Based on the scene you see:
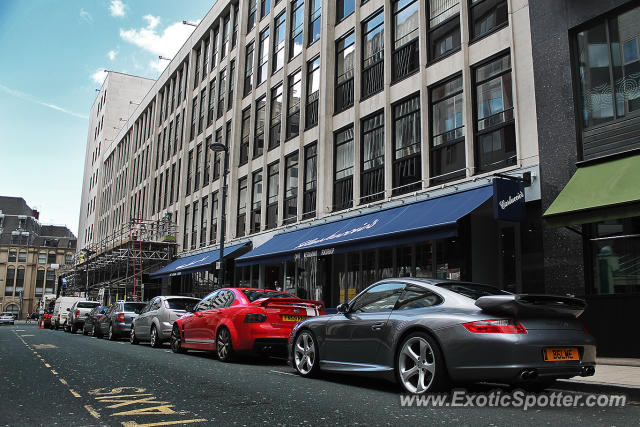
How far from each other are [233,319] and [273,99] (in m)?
16.1

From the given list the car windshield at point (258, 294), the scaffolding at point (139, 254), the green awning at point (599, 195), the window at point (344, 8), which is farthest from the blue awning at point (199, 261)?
the green awning at point (599, 195)

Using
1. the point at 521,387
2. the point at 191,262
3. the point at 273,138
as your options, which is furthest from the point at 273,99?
the point at 521,387

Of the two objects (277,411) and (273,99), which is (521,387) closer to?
(277,411)

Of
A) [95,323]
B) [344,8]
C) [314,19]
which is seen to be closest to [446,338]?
[344,8]

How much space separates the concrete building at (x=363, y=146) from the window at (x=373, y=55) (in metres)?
0.07

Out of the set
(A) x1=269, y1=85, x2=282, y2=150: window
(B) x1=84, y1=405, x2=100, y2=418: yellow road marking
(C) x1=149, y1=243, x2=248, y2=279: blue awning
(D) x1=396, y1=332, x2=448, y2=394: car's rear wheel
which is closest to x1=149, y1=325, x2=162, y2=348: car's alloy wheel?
(C) x1=149, y1=243, x2=248, y2=279: blue awning

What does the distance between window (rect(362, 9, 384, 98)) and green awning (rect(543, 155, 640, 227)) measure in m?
8.43

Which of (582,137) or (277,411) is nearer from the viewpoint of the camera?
(277,411)

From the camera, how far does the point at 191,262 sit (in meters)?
27.5

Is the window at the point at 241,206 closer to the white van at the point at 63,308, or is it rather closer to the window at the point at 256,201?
the window at the point at 256,201

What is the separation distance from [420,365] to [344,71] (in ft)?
51.0

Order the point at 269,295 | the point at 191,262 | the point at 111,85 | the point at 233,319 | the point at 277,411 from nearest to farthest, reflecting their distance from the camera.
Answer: the point at 277,411 < the point at 233,319 < the point at 269,295 < the point at 191,262 < the point at 111,85

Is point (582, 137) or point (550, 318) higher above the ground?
point (582, 137)

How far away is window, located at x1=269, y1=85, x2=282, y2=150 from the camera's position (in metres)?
24.1
